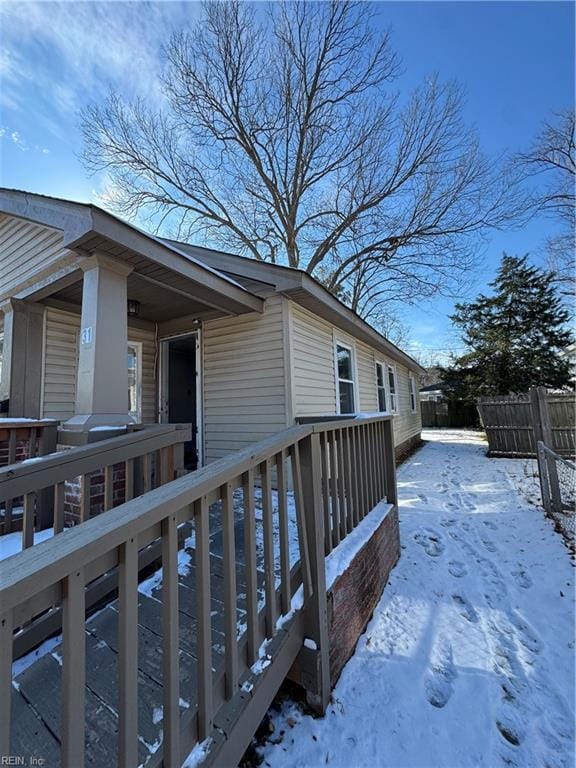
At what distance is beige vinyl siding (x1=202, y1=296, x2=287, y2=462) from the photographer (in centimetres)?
506

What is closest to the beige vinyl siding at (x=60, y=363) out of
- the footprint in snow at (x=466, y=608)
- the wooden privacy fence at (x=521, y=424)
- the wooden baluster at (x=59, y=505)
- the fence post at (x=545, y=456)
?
the wooden baluster at (x=59, y=505)

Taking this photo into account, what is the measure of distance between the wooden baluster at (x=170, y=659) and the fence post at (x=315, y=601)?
95cm

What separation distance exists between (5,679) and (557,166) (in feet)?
55.8

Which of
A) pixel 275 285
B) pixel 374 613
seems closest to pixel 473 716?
pixel 374 613

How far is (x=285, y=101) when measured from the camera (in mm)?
11266

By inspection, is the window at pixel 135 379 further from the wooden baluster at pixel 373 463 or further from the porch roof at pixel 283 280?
the wooden baluster at pixel 373 463

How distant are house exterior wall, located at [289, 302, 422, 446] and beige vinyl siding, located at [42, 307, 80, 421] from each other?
3349 millimetres

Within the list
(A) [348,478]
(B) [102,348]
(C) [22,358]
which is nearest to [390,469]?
(A) [348,478]

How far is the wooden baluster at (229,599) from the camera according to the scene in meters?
1.36

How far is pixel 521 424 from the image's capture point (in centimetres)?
970

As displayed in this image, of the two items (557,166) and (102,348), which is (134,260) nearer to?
(102,348)

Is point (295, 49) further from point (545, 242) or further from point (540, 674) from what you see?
point (540, 674)

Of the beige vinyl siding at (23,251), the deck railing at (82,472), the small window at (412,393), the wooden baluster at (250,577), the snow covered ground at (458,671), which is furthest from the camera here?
the small window at (412,393)

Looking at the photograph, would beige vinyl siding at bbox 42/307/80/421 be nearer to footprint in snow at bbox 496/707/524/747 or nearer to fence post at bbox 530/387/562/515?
footprint in snow at bbox 496/707/524/747
